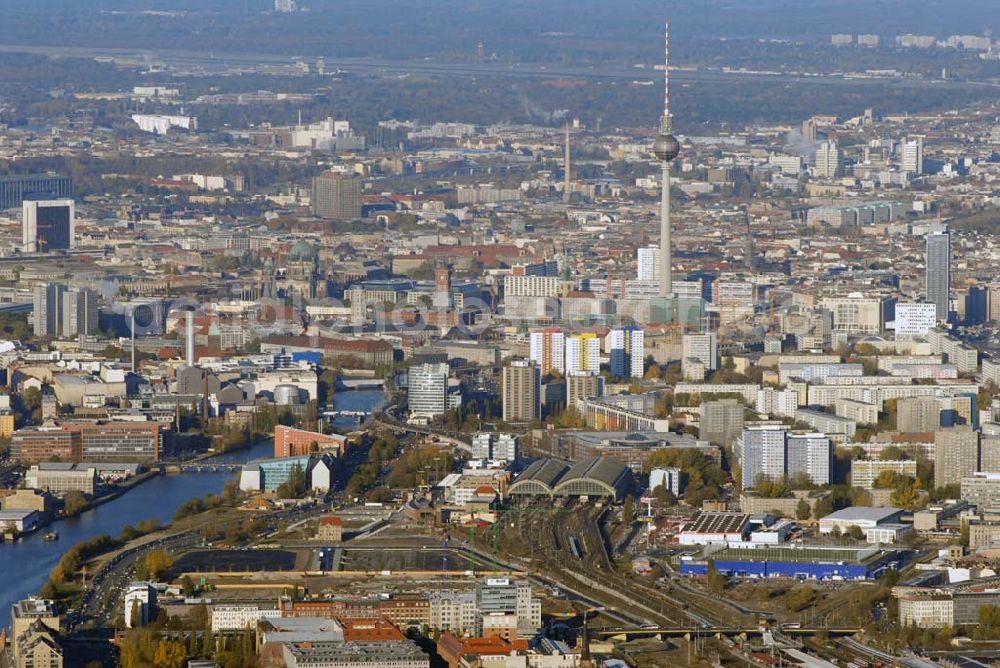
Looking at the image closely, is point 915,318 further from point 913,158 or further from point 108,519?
point 913,158

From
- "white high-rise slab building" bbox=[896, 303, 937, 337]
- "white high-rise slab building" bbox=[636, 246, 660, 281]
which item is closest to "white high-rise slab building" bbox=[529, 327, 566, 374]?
"white high-rise slab building" bbox=[896, 303, 937, 337]

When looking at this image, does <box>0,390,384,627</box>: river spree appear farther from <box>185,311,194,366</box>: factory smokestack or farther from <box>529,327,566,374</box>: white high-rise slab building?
<box>185,311,194,366</box>: factory smokestack

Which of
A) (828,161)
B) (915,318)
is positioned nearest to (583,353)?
(915,318)

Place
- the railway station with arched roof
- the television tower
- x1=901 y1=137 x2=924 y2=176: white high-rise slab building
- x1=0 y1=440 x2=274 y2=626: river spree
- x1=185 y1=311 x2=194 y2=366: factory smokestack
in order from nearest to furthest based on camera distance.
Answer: x1=0 y1=440 x2=274 y2=626: river spree, the railway station with arched roof, x1=185 y1=311 x2=194 y2=366: factory smokestack, the television tower, x1=901 y1=137 x2=924 y2=176: white high-rise slab building

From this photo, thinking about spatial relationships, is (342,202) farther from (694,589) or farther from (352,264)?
(694,589)

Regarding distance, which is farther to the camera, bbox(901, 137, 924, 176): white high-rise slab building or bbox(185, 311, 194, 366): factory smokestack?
bbox(901, 137, 924, 176): white high-rise slab building

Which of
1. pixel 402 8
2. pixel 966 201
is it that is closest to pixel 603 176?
pixel 966 201

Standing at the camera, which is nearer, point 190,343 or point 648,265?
point 190,343

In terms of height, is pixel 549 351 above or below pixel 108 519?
above

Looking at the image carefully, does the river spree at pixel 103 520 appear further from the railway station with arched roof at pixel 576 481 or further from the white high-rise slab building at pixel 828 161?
the white high-rise slab building at pixel 828 161

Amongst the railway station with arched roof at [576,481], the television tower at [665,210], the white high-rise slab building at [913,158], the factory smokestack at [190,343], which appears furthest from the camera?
the white high-rise slab building at [913,158]

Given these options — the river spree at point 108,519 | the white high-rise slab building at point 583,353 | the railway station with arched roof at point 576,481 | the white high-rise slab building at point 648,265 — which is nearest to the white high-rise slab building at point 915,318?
the white high-rise slab building at point 583,353
